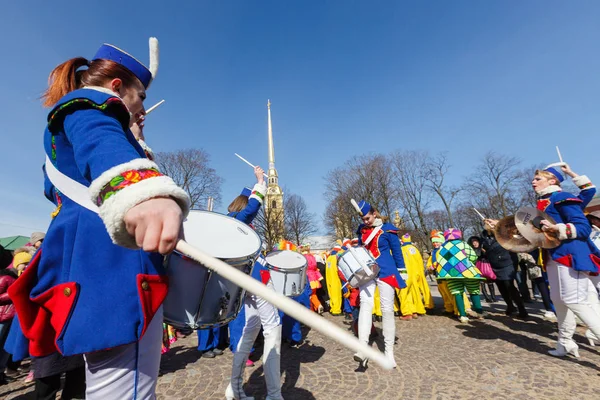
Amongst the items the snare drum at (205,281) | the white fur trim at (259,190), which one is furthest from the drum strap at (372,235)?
the snare drum at (205,281)

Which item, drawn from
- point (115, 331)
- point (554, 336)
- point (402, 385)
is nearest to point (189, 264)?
point (115, 331)

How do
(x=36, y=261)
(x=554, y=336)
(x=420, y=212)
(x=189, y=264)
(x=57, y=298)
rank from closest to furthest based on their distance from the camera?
(x=57, y=298) < (x=36, y=261) < (x=189, y=264) < (x=554, y=336) < (x=420, y=212)

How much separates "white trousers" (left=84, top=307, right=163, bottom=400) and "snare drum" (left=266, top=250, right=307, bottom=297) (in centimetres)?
244

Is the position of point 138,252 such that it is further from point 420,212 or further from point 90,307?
point 420,212

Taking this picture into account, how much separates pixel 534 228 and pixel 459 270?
287 centimetres

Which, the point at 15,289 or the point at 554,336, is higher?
the point at 15,289

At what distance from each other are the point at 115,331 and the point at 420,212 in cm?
3086

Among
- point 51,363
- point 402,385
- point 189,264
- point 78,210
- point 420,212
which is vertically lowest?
point 402,385

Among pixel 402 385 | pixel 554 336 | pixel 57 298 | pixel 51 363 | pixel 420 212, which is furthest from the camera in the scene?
pixel 420 212

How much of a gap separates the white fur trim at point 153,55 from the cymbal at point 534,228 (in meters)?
4.67

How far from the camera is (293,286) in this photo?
373 centimetres

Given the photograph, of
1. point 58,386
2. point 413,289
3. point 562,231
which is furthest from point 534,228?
point 58,386

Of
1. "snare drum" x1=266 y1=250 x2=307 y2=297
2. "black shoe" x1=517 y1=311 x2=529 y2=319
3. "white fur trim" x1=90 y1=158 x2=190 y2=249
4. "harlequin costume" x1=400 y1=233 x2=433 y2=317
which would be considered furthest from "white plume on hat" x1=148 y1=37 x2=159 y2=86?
"black shoe" x1=517 y1=311 x2=529 y2=319

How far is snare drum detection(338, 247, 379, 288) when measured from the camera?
438 cm
